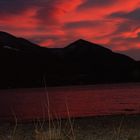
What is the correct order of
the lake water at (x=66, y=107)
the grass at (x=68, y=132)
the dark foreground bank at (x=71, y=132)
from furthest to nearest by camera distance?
the lake water at (x=66, y=107) → the dark foreground bank at (x=71, y=132) → the grass at (x=68, y=132)

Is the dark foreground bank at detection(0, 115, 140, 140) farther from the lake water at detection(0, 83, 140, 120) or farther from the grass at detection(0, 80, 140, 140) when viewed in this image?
the lake water at detection(0, 83, 140, 120)

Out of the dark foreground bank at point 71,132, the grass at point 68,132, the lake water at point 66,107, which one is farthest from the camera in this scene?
the lake water at point 66,107

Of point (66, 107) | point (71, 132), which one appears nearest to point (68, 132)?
point (71, 132)

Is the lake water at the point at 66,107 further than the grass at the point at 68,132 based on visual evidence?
Yes

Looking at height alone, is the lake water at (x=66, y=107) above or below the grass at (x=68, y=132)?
below

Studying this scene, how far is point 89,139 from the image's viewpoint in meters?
14.8

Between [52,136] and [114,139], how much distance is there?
2.65 meters

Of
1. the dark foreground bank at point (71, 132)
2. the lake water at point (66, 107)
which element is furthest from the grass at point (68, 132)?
the lake water at point (66, 107)

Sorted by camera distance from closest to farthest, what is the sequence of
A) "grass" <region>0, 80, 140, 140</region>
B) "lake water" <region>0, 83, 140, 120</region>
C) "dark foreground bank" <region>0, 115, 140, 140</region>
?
"grass" <region>0, 80, 140, 140</region>, "dark foreground bank" <region>0, 115, 140, 140</region>, "lake water" <region>0, 83, 140, 120</region>

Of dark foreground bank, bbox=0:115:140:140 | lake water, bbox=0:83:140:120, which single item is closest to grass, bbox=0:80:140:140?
dark foreground bank, bbox=0:115:140:140

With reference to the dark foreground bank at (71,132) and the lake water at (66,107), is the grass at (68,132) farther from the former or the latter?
the lake water at (66,107)

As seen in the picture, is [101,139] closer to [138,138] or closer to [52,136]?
[138,138]

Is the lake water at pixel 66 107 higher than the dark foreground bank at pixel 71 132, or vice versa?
the dark foreground bank at pixel 71 132

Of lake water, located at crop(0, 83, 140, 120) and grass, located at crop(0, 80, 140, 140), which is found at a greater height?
grass, located at crop(0, 80, 140, 140)
